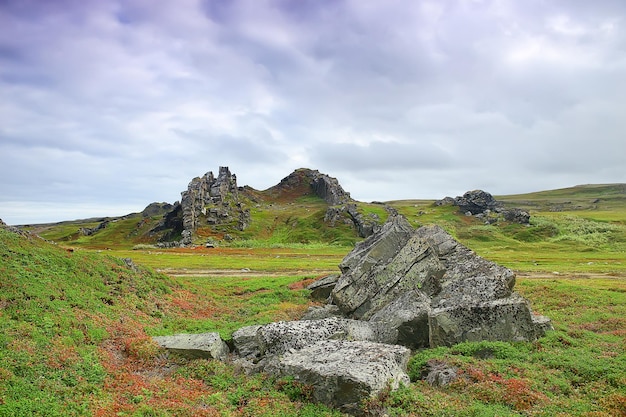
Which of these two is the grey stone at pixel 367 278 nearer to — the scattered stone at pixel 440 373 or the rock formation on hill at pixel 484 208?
the scattered stone at pixel 440 373

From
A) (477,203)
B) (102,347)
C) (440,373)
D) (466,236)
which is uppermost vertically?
(477,203)

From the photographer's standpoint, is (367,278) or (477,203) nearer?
(367,278)

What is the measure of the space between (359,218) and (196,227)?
56.5 meters

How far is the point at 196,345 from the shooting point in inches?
834

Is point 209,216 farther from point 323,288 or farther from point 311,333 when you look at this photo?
point 311,333

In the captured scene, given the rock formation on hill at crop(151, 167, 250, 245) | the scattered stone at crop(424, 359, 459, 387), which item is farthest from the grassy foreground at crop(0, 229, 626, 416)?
the rock formation on hill at crop(151, 167, 250, 245)

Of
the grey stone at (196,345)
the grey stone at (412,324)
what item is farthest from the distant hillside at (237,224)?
the grey stone at (196,345)

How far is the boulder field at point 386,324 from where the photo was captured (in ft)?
55.6

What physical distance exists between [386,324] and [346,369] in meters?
7.90

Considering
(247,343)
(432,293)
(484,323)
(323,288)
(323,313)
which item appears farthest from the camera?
(323,288)

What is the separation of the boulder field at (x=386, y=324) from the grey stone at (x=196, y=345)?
2.3 inches

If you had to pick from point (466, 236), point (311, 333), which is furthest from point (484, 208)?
point (311, 333)

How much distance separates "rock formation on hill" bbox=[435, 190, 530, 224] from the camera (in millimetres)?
149625

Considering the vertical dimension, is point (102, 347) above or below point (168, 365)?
above
